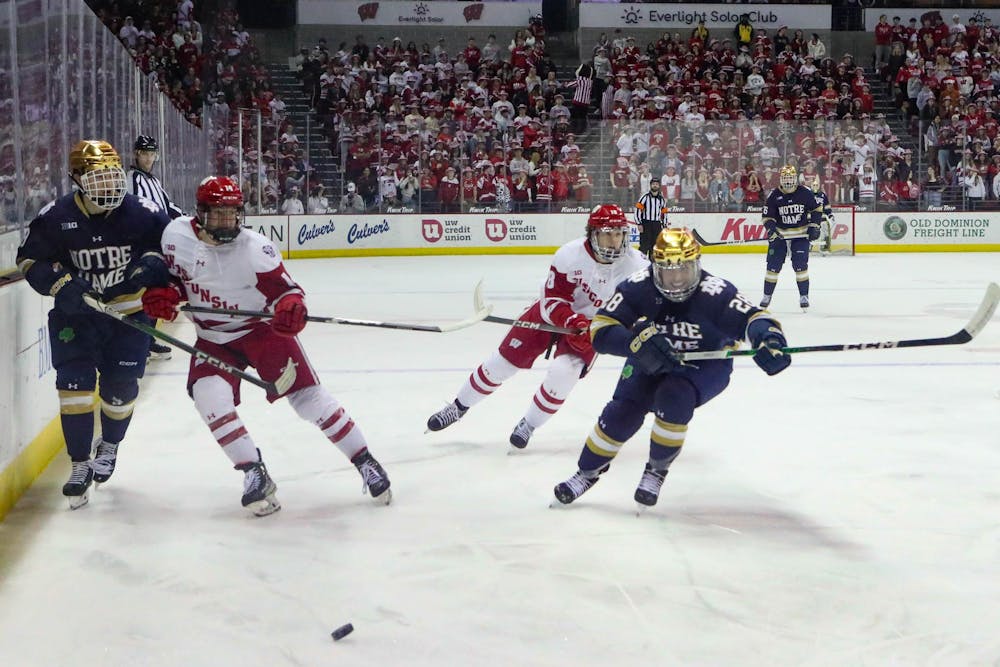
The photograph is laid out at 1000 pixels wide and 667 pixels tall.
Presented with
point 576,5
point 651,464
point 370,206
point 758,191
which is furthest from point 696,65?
point 651,464

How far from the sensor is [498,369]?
5.05 meters

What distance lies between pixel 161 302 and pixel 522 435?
166 centimetres

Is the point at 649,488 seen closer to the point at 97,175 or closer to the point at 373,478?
the point at 373,478

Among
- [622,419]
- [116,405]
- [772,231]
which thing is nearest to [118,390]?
[116,405]

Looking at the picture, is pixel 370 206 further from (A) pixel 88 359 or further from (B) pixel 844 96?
(A) pixel 88 359

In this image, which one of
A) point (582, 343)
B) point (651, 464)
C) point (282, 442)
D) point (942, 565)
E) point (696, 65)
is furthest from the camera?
point (696, 65)

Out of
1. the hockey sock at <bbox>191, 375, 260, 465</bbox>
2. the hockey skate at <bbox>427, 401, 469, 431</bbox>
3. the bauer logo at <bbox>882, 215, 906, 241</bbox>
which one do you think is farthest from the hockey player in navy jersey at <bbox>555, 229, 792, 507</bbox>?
the bauer logo at <bbox>882, 215, 906, 241</bbox>

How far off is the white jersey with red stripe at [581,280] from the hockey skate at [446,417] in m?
0.64

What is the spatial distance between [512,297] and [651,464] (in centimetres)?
702

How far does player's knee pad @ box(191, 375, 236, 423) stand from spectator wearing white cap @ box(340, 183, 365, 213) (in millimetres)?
11924

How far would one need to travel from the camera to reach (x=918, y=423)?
5.41 meters

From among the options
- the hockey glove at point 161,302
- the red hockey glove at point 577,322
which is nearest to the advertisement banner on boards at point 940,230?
the red hockey glove at point 577,322

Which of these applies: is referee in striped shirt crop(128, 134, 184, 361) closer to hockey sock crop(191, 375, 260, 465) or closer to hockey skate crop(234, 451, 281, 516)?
hockey sock crop(191, 375, 260, 465)

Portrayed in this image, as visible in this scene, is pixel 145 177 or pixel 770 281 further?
pixel 770 281
